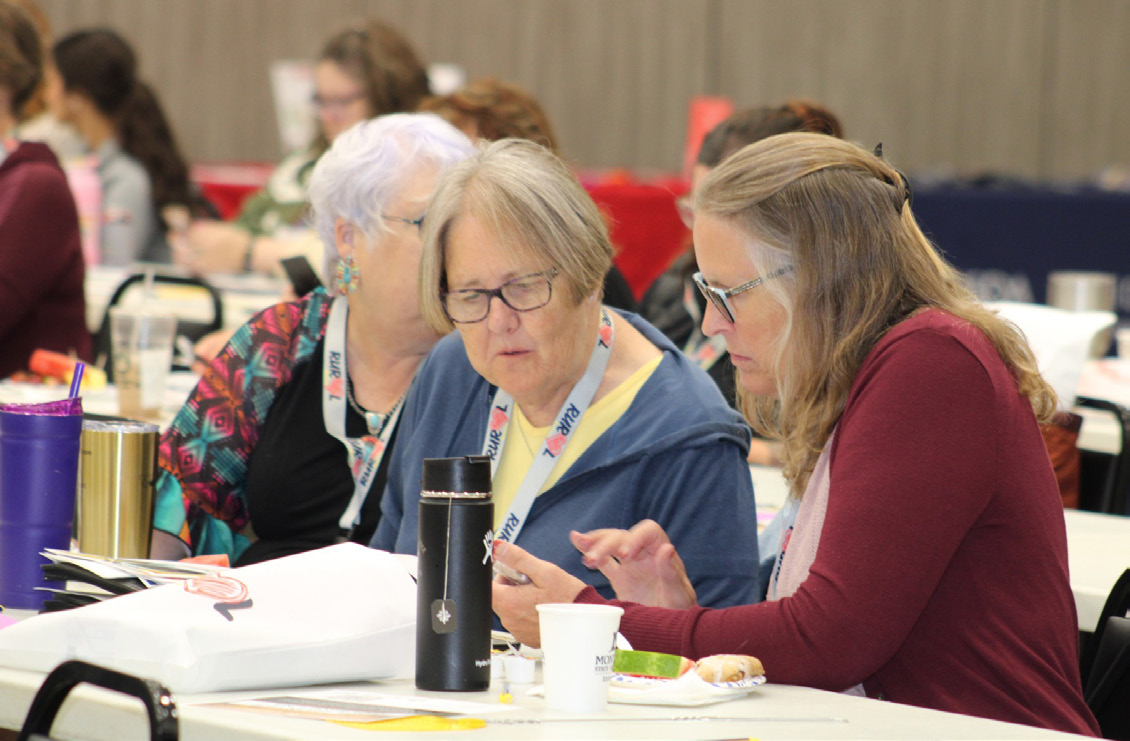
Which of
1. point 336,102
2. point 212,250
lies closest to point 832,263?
point 336,102

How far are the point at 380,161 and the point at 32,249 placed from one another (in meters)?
1.66

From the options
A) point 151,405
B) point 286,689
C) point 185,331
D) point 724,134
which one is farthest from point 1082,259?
point 286,689

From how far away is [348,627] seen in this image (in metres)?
1.41

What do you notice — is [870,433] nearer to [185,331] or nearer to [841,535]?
[841,535]

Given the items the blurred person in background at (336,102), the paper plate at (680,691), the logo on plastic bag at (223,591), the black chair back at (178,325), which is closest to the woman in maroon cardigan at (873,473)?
the paper plate at (680,691)

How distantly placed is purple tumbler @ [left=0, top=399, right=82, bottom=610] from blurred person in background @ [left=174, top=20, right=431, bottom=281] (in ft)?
10.4

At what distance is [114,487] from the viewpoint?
1.80 metres

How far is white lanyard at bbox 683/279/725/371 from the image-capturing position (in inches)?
121

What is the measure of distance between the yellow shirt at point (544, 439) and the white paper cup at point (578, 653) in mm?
674

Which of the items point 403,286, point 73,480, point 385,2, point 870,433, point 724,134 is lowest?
point 73,480

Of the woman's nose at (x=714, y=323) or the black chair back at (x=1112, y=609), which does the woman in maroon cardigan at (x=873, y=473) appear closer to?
the woman's nose at (x=714, y=323)

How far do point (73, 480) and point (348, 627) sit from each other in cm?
51

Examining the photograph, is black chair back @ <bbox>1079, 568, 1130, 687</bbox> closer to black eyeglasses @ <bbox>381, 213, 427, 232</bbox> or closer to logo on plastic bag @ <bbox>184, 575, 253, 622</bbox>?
logo on plastic bag @ <bbox>184, 575, 253, 622</bbox>

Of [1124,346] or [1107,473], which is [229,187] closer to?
[1124,346]
